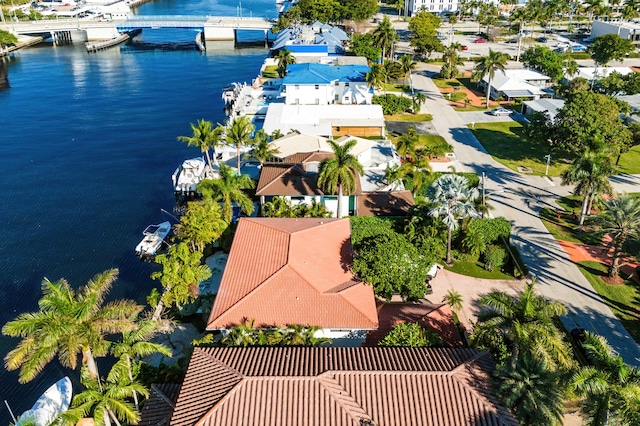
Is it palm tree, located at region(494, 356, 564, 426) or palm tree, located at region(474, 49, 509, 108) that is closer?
palm tree, located at region(494, 356, 564, 426)

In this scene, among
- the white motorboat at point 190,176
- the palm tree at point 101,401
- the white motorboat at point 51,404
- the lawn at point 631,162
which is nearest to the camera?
the palm tree at point 101,401

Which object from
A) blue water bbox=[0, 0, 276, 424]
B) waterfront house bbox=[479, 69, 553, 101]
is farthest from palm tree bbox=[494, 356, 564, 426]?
waterfront house bbox=[479, 69, 553, 101]

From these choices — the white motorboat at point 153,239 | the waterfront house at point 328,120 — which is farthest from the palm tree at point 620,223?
the white motorboat at point 153,239

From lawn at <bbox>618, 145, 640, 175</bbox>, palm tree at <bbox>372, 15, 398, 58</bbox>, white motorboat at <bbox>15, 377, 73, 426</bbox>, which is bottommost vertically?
white motorboat at <bbox>15, 377, 73, 426</bbox>

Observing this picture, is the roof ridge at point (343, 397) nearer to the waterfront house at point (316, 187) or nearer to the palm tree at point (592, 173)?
the waterfront house at point (316, 187)

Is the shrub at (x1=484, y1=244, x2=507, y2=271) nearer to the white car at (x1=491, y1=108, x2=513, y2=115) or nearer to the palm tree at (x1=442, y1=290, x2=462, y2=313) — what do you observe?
the palm tree at (x1=442, y1=290, x2=462, y2=313)

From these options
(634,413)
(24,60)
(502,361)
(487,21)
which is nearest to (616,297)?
(502,361)

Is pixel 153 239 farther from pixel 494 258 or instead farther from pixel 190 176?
pixel 494 258
